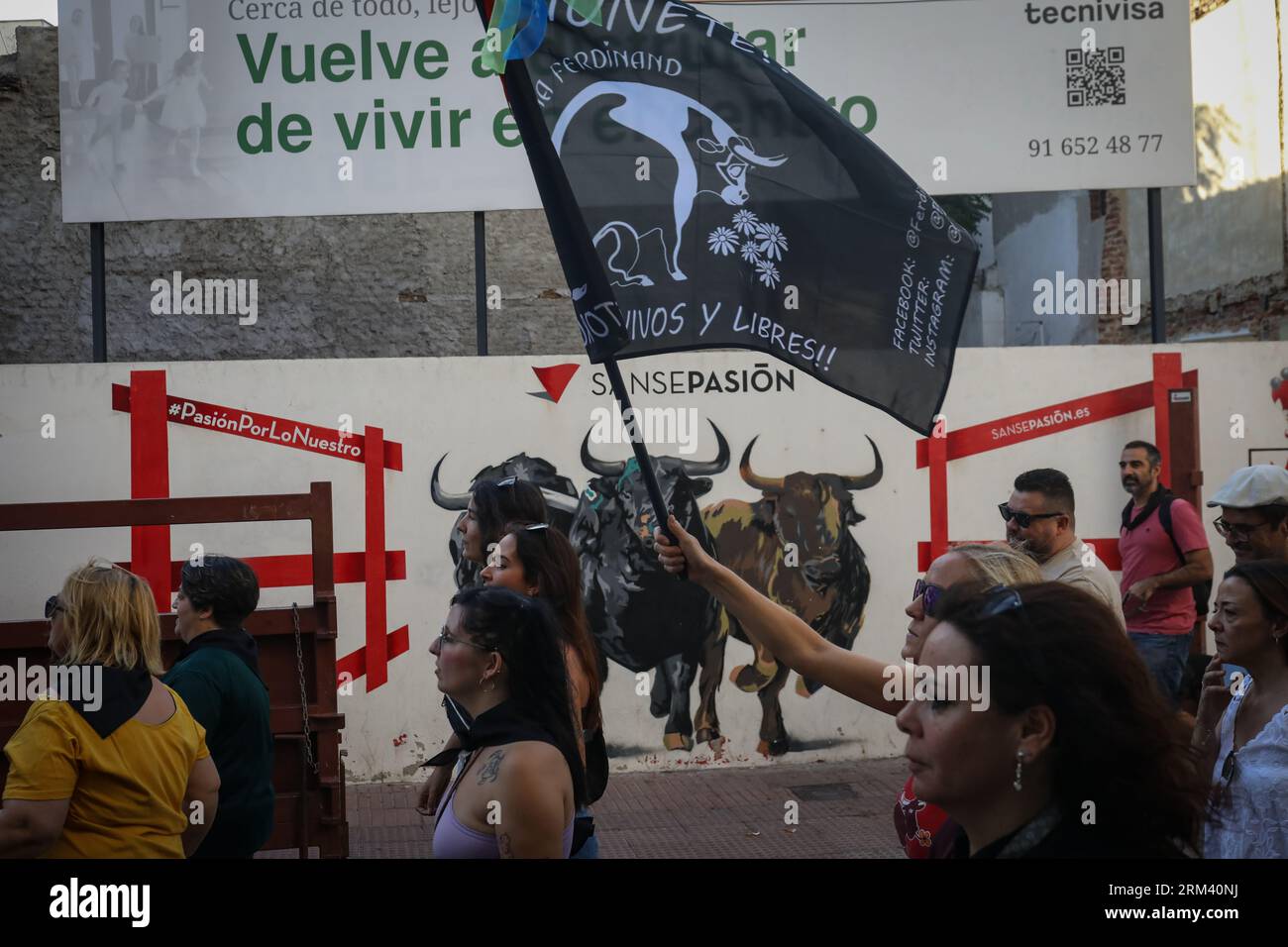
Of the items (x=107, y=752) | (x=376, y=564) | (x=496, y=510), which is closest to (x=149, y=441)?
(x=376, y=564)

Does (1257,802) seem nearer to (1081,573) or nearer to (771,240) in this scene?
(1081,573)

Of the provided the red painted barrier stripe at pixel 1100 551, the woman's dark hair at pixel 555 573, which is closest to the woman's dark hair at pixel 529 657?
the woman's dark hair at pixel 555 573

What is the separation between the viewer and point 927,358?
14.0 ft

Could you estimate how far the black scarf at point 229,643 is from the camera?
4.60 metres

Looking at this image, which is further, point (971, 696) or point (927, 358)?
point (927, 358)

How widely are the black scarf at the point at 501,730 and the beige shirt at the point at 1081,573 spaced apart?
195 cm

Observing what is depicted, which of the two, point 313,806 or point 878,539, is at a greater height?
point 878,539

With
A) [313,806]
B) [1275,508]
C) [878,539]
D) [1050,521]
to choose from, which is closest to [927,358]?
[1050,521]

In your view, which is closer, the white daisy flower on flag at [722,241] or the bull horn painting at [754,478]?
the white daisy flower on flag at [722,241]

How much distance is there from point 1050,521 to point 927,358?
61.5 inches

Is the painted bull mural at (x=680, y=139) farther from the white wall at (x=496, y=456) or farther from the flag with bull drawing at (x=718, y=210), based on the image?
the white wall at (x=496, y=456)

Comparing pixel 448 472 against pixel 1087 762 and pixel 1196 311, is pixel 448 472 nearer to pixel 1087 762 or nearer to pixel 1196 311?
Result: pixel 1087 762

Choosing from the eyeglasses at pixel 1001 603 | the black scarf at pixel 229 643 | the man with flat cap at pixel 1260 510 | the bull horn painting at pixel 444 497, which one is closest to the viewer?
the eyeglasses at pixel 1001 603

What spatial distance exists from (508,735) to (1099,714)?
1.53 metres
